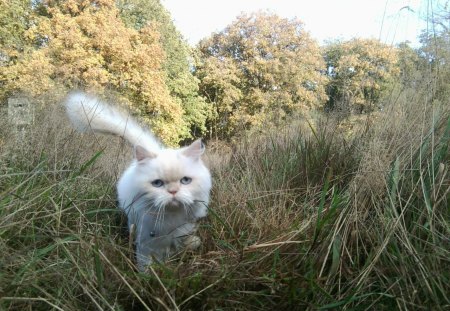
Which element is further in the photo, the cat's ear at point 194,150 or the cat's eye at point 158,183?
the cat's ear at point 194,150

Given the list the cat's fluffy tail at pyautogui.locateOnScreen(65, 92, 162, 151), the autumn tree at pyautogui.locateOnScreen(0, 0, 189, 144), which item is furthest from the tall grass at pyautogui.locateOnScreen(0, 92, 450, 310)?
the autumn tree at pyautogui.locateOnScreen(0, 0, 189, 144)

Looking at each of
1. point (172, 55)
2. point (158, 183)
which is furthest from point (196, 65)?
point (158, 183)

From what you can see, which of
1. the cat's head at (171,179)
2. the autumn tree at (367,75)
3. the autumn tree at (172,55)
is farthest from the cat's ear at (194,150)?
the autumn tree at (172,55)

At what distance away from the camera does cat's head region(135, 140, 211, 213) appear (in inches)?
70.7

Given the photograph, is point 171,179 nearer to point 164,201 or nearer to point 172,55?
point 164,201

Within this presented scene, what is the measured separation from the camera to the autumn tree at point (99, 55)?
11.4 meters

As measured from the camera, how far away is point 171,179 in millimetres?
1855

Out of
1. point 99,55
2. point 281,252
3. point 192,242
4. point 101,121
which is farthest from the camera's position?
point 99,55

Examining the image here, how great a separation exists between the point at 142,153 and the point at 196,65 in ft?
59.4

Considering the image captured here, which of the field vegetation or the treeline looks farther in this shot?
the treeline

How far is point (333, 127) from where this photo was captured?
2783mm

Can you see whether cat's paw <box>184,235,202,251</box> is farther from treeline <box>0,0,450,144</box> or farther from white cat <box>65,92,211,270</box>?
treeline <box>0,0,450,144</box>

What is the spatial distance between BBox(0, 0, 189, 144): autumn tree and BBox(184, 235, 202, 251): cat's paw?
32.0ft

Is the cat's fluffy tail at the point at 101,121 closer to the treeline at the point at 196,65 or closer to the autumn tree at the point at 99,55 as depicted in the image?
the treeline at the point at 196,65
